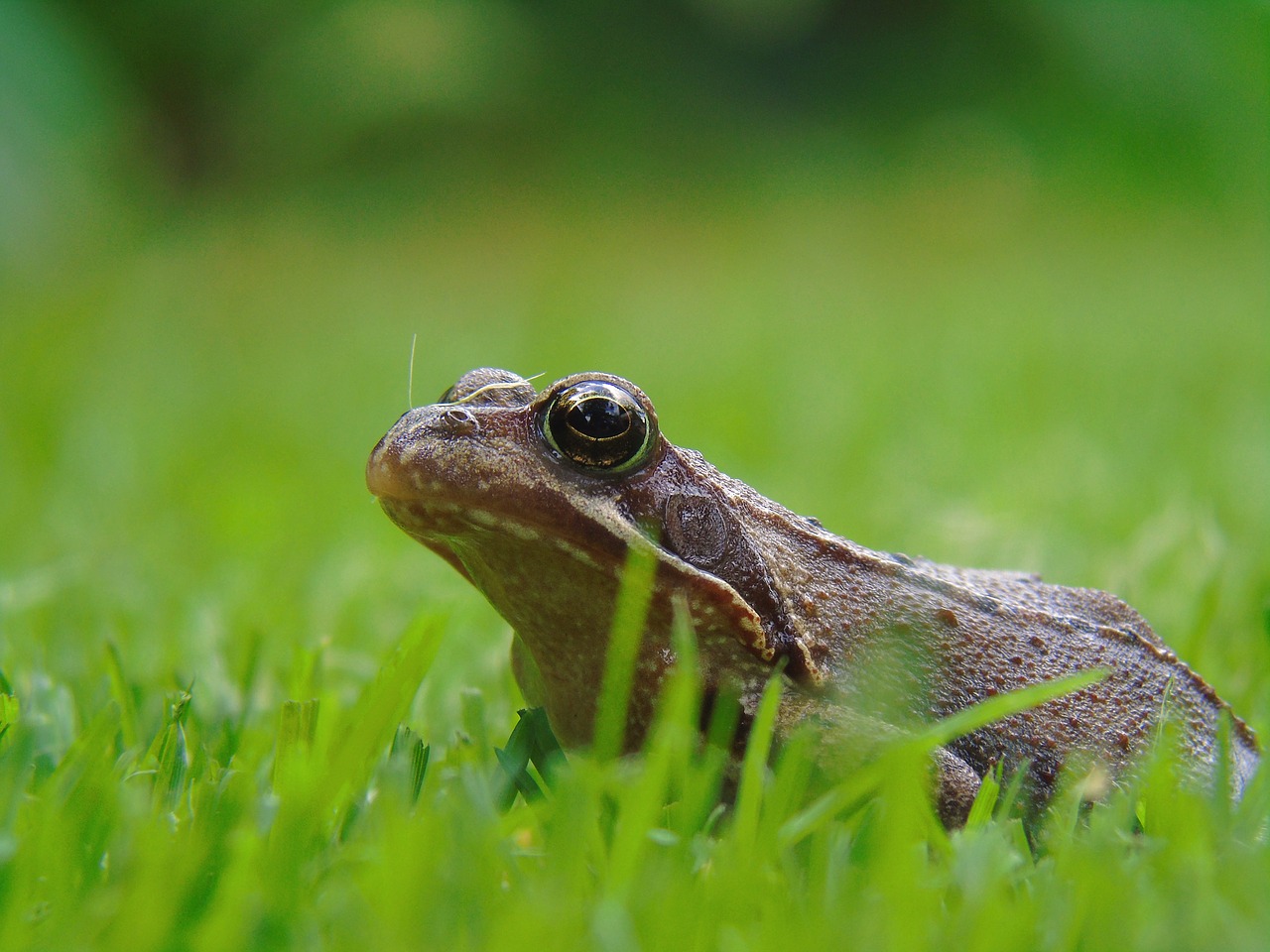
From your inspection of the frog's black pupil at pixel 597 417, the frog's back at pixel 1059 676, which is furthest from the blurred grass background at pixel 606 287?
the frog's black pupil at pixel 597 417

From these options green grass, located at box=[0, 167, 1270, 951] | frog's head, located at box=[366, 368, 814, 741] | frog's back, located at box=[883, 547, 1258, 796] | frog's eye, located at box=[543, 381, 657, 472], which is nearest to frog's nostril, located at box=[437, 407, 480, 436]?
frog's head, located at box=[366, 368, 814, 741]

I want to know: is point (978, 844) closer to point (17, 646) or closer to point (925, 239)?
point (17, 646)

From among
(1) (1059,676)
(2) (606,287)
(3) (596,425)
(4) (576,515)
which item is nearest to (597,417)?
(3) (596,425)

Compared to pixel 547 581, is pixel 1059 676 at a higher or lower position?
higher

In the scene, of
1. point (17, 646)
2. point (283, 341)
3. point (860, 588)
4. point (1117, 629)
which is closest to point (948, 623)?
point (860, 588)

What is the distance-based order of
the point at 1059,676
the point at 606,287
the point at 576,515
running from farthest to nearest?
the point at 606,287 < the point at 1059,676 < the point at 576,515

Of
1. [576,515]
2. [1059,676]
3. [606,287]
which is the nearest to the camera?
[576,515]

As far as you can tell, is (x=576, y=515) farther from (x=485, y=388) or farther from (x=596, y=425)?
(x=485, y=388)

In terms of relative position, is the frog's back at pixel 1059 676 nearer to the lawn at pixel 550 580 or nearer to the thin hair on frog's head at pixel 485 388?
the lawn at pixel 550 580

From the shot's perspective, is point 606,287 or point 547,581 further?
point 606,287
